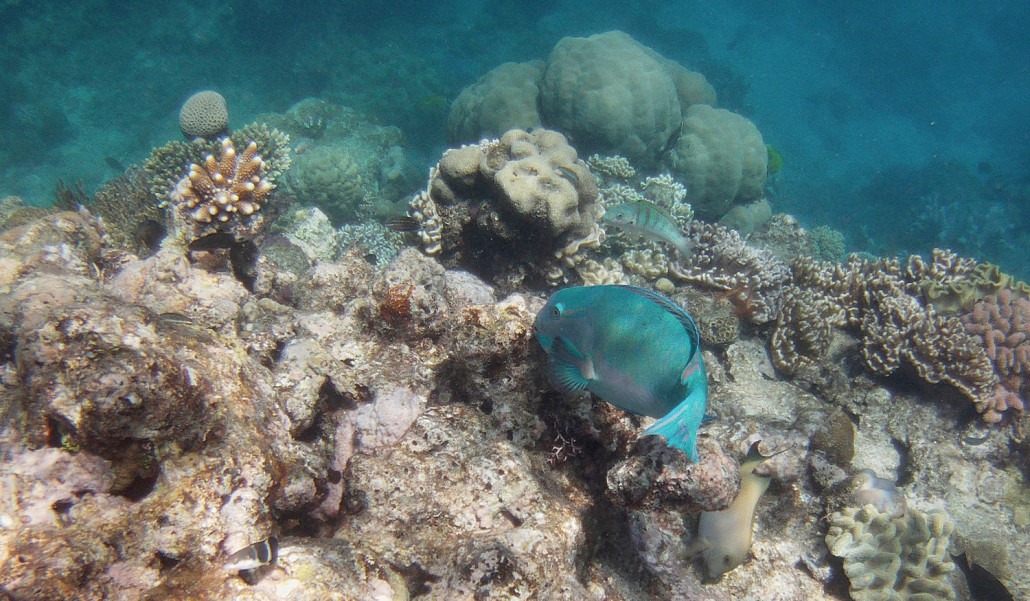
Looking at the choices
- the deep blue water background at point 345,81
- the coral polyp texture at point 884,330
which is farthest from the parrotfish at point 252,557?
the deep blue water background at point 345,81

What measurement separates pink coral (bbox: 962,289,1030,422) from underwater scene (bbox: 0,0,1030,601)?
0.10ft

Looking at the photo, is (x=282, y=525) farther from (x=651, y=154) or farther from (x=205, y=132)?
(x=651, y=154)

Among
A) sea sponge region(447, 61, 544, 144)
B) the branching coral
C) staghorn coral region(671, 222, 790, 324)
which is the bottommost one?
staghorn coral region(671, 222, 790, 324)

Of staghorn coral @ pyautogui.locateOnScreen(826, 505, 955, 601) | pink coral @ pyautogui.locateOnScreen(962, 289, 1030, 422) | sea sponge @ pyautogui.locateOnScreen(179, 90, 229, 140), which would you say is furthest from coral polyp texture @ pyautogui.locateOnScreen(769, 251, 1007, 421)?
sea sponge @ pyautogui.locateOnScreen(179, 90, 229, 140)

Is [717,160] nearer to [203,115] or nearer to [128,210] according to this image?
[203,115]

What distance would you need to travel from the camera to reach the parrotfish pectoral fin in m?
1.88

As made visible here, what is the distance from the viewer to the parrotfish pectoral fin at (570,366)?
1878mm

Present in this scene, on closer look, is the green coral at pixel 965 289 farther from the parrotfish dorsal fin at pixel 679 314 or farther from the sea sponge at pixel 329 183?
the sea sponge at pixel 329 183

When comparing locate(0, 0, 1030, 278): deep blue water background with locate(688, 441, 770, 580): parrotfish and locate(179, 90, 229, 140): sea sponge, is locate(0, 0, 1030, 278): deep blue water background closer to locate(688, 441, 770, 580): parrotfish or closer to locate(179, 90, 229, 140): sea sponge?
locate(179, 90, 229, 140): sea sponge

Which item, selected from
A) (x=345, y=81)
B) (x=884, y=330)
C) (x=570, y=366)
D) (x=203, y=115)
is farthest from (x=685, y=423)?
(x=345, y=81)

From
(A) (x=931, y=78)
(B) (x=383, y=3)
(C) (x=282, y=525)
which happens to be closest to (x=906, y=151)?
(A) (x=931, y=78)

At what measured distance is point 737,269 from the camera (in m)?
6.04

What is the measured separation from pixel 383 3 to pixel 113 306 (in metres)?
28.3

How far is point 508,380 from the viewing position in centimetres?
255
